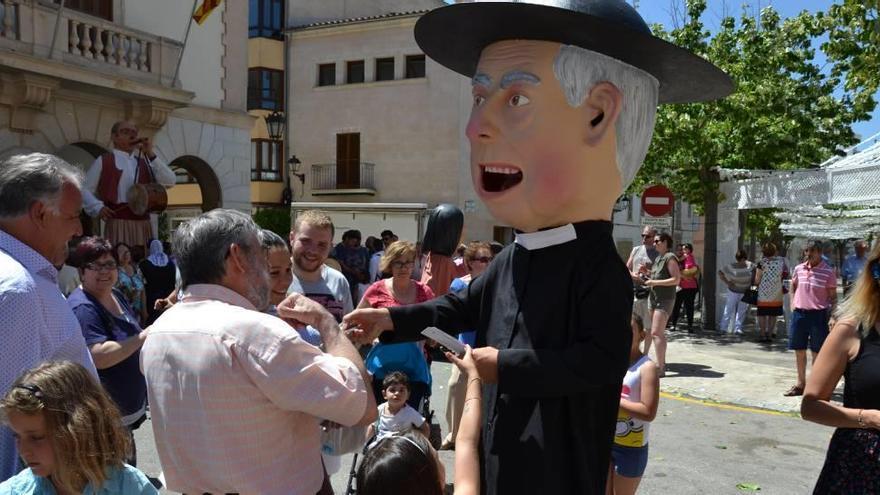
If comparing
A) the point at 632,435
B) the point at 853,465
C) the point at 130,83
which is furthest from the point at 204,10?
the point at 853,465

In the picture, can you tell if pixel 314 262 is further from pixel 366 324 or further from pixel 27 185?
pixel 27 185

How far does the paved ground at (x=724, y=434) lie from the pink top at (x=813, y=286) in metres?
1.03

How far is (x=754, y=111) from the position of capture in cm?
1273

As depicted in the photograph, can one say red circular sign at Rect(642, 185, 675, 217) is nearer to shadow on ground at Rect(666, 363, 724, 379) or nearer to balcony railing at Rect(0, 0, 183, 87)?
shadow on ground at Rect(666, 363, 724, 379)

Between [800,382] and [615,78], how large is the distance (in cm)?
672

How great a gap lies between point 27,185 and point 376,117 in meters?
23.6

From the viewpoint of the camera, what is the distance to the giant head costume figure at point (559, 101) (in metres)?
2.41

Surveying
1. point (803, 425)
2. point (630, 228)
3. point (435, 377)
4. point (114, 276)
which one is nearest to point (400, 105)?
point (630, 228)

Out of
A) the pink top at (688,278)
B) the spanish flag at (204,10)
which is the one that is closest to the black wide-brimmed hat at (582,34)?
the spanish flag at (204,10)

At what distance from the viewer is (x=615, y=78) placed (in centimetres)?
252

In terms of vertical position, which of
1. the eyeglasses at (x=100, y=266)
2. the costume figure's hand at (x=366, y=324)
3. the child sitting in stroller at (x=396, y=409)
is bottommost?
the child sitting in stroller at (x=396, y=409)

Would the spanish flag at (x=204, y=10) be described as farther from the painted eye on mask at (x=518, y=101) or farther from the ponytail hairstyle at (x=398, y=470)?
the ponytail hairstyle at (x=398, y=470)

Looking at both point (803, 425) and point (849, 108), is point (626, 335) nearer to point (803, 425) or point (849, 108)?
point (803, 425)

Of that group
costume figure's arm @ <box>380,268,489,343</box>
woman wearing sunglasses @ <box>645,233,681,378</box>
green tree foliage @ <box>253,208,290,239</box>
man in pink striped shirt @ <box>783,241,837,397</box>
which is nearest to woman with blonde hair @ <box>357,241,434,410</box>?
costume figure's arm @ <box>380,268,489,343</box>
